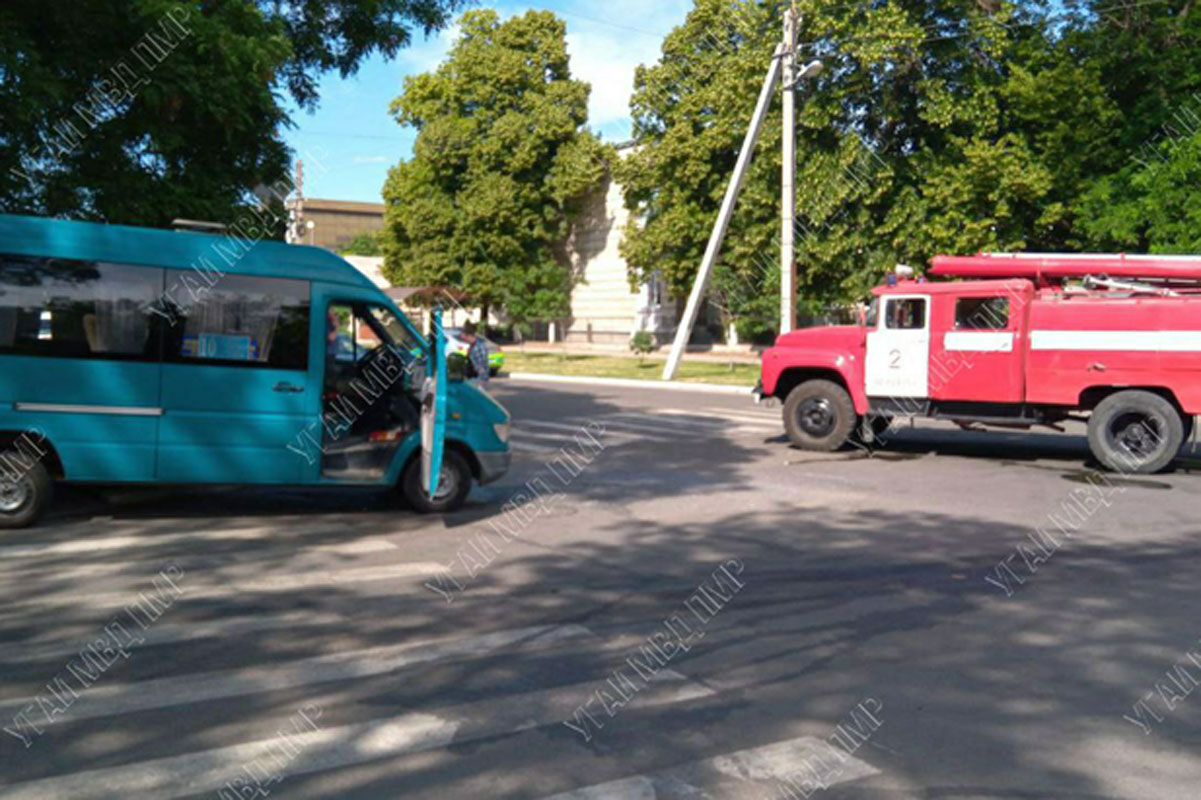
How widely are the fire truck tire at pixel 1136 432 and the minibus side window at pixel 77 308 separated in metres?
10.7

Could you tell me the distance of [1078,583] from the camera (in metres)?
7.62

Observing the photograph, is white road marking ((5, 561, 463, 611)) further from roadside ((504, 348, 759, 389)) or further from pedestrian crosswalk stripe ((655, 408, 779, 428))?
roadside ((504, 348, 759, 389))

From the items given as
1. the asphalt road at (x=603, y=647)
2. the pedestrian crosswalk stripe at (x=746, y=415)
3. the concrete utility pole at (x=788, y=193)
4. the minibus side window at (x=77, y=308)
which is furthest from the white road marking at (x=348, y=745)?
the concrete utility pole at (x=788, y=193)

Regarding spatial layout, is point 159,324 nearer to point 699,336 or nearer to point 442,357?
point 442,357

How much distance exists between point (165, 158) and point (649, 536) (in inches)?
293

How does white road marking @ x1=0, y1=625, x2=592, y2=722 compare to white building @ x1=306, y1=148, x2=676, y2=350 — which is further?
white building @ x1=306, y1=148, x2=676, y2=350

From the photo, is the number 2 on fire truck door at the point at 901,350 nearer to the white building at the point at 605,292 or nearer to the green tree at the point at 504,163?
the white building at the point at 605,292

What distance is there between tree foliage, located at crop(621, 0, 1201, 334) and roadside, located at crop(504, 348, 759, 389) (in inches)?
185

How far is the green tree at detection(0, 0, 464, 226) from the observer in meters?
10.5

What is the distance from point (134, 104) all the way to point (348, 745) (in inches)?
374

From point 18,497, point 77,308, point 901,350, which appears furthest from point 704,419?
point 18,497

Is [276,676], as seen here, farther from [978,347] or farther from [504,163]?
[504,163]

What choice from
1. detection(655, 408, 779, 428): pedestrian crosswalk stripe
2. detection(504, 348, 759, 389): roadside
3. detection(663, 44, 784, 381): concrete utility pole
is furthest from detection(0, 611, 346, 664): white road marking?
detection(663, 44, 784, 381): concrete utility pole

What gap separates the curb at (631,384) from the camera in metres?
27.2
